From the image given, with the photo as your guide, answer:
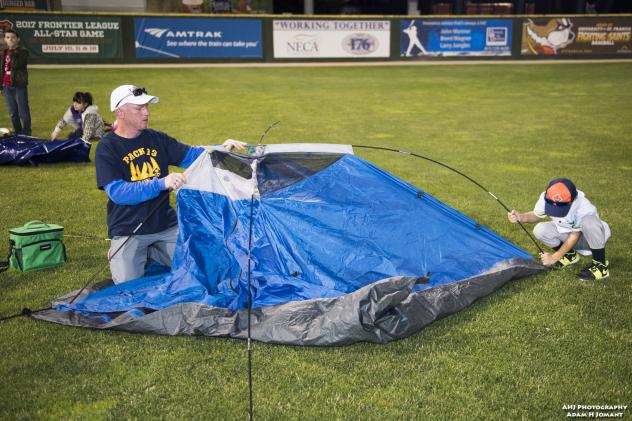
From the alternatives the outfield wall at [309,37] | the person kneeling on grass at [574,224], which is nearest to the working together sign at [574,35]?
the outfield wall at [309,37]

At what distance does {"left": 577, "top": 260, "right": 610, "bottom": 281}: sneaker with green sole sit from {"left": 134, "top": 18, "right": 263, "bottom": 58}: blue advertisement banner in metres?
21.6

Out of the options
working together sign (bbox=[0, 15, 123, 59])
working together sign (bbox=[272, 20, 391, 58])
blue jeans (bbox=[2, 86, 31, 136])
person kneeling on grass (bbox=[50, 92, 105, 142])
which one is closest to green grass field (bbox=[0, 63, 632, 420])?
person kneeling on grass (bbox=[50, 92, 105, 142])

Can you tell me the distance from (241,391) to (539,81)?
63.7 feet

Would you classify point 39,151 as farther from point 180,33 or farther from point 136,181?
point 180,33

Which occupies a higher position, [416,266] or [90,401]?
[416,266]

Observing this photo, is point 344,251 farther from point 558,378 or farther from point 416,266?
point 558,378

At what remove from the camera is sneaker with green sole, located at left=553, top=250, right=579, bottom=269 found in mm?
5518

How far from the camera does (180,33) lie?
24109 mm

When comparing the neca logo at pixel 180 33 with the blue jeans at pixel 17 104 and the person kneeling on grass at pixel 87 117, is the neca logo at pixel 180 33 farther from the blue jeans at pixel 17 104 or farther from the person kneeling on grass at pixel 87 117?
the person kneeling on grass at pixel 87 117

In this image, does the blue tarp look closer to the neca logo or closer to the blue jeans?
the blue jeans

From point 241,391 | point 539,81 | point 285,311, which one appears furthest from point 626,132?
point 241,391

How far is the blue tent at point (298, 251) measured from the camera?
4430 mm

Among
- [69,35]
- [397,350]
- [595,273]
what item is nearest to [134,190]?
[397,350]

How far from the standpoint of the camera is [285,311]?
437cm
